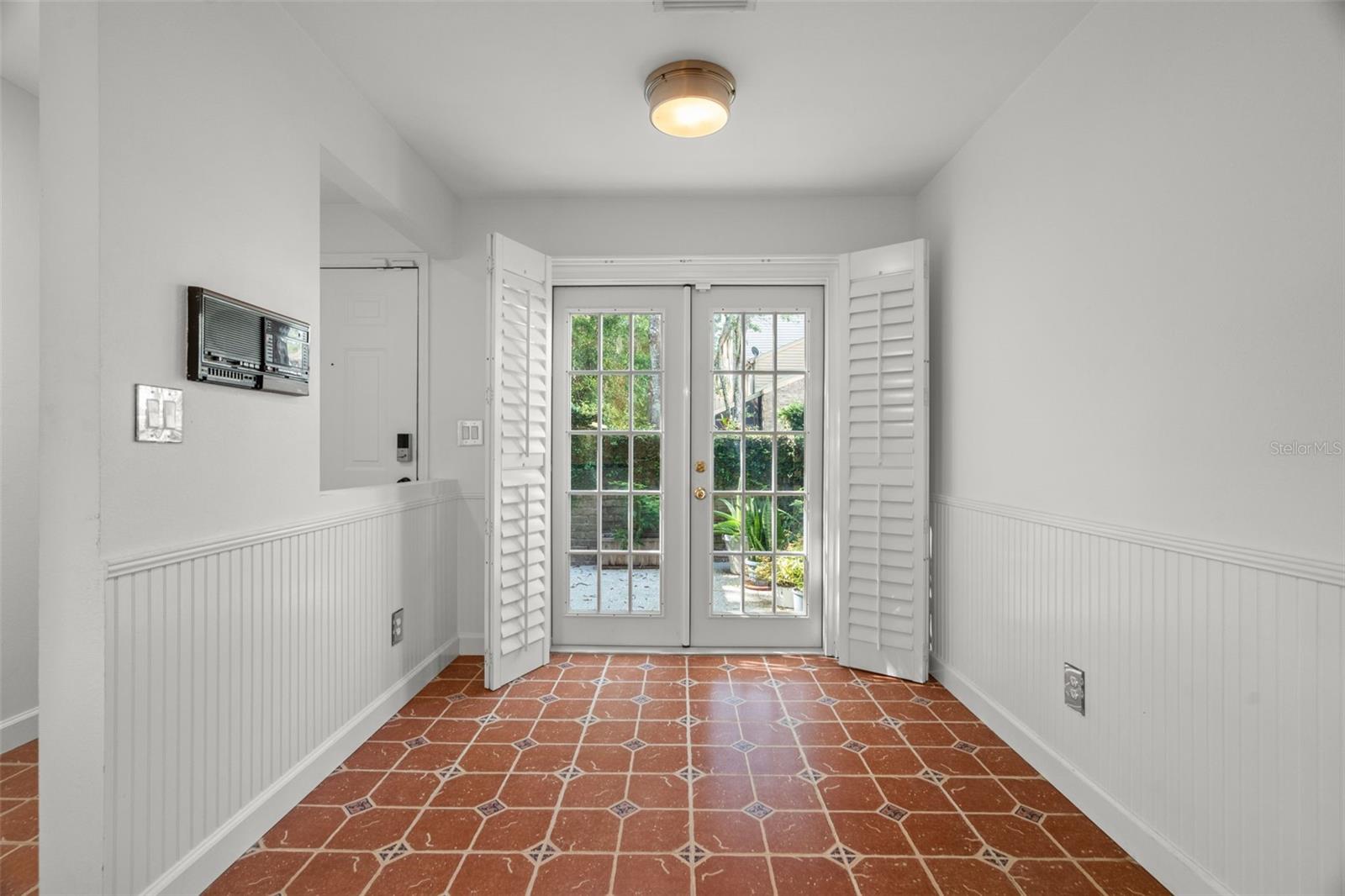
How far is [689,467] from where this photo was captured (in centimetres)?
370

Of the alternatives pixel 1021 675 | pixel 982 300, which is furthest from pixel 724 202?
pixel 1021 675

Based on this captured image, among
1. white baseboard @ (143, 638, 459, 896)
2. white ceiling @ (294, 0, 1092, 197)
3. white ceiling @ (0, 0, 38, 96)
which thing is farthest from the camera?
white ceiling @ (294, 0, 1092, 197)

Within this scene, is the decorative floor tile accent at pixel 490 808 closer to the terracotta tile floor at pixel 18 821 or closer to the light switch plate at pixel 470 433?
the terracotta tile floor at pixel 18 821

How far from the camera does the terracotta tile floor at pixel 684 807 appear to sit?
1777 millimetres

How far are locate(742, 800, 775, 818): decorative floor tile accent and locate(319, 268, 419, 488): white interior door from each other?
244cm

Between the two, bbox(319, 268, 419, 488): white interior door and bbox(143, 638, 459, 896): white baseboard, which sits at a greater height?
bbox(319, 268, 419, 488): white interior door

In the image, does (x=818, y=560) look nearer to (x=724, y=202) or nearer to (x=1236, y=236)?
(x=724, y=202)

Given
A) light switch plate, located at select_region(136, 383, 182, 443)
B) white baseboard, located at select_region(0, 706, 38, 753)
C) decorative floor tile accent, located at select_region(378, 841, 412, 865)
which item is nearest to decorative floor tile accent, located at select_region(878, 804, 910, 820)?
decorative floor tile accent, located at select_region(378, 841, 412, 865)

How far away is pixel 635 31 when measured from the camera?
219cm

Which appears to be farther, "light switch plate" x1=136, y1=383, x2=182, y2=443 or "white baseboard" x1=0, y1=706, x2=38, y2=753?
"white baseboard" x1=0, y1=706, x2=38, y2=753

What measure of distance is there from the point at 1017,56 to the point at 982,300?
3.04 feet

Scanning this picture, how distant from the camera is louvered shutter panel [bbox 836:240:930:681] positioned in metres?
3.23

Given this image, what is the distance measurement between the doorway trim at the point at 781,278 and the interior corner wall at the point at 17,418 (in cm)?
211

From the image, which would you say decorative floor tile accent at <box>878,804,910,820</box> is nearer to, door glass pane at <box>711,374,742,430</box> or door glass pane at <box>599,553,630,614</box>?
door glass pane at <box>599,553,630,614</box>
